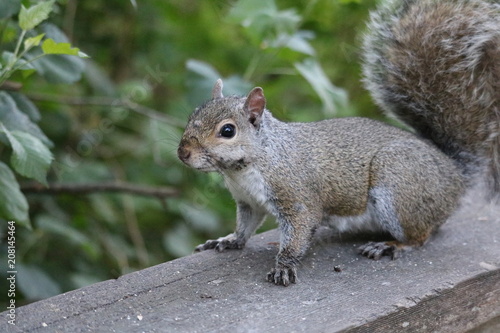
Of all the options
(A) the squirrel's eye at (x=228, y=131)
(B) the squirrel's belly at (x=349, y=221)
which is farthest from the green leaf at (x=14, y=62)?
(B) the squirrel's belly at (x=349, y=221)

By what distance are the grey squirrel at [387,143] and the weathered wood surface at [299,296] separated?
0.08 meters

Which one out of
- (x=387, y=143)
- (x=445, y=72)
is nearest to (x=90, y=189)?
(x=387, y=143)

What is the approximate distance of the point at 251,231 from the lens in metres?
1.93

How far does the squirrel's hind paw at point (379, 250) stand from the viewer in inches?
70.7

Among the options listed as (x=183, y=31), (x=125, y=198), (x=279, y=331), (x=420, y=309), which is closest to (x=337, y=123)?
(x=420, y=309)

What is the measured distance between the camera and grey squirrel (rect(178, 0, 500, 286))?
177 cm

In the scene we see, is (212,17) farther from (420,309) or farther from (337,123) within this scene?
(420,309)

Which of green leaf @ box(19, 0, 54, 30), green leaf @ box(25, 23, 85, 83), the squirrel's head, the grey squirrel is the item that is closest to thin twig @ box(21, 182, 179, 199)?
green leaf @ box(25, 23, 85, 83)

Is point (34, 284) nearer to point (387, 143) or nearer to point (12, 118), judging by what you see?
point (12, 118)

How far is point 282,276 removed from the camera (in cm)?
159

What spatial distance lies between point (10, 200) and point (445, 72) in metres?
1.22

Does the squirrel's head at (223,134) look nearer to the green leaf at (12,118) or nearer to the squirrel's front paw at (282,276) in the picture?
the squirrel's front paw at (282,276)

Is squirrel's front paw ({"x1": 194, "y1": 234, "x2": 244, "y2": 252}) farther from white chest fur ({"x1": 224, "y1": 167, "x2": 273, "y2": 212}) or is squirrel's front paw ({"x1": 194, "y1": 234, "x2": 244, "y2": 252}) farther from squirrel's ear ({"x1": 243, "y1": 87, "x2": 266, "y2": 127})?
squirrel's ear ({"x1": 243, "y1": 87, "x2": 266, "y2": 127})

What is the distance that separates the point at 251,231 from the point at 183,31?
60.1 inches
